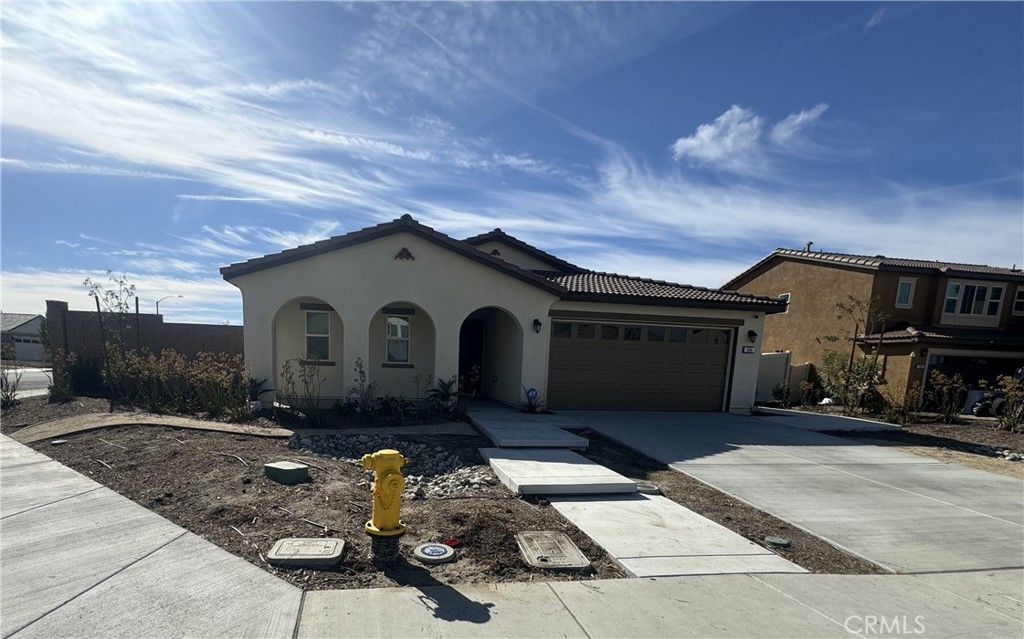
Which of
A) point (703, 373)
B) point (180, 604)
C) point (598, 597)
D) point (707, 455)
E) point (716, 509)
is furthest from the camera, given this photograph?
point (703, 373)

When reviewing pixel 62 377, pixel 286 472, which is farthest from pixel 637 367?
pixel 62 377

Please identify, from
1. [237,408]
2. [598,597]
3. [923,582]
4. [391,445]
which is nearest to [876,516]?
[923,582]

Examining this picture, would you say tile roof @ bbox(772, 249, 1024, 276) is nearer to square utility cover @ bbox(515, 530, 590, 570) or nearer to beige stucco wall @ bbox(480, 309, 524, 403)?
beige stucco wall @ bbox(480, 309, 524, 403)

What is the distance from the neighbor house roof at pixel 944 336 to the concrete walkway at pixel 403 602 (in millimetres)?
15468

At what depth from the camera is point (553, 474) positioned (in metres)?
6.57

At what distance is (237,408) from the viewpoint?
9375 millimetres

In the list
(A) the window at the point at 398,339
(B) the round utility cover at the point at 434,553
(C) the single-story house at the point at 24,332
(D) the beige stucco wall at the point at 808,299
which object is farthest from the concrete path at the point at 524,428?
(C) the single-story house at the point at 24,332

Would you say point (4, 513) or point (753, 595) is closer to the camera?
point (753, 595)

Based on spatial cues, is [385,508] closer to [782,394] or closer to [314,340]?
[314,340]

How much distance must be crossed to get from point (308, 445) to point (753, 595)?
6.66 meters

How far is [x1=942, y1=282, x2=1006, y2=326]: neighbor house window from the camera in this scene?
19.7 metres

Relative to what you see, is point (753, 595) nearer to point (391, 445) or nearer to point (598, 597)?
point (598, 597)

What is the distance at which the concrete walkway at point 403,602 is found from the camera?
3145mm

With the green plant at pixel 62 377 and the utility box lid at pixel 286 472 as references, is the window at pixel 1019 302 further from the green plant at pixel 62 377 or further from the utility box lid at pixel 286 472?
the green plant at pixel 62 377
